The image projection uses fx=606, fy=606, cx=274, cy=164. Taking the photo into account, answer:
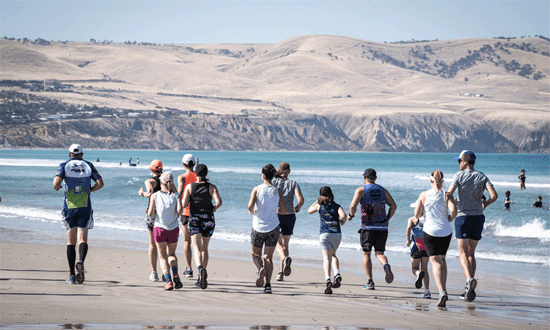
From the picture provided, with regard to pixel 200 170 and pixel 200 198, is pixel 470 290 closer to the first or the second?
pixel 200 198

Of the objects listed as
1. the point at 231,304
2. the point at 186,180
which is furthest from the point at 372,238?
the point at 186,180

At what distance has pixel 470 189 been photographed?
27.8 ft

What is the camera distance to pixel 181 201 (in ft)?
27.9

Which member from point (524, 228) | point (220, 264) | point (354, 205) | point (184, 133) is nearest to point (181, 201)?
point (354, 205)

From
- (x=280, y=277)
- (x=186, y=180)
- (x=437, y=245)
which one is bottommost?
(x=280, y=277)

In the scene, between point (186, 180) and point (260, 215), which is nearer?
point (260, 215)

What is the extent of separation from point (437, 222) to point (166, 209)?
11.8 ft

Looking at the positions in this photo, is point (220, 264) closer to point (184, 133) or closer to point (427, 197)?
point (427, 197)

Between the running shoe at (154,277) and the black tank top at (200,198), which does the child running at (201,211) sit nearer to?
the black tank top at (200,198)

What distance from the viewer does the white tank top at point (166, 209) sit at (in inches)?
321

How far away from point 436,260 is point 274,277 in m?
3.11

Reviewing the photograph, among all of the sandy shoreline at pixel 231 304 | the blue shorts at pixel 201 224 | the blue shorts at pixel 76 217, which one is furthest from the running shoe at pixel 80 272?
the blue shorts at pixel 201 224

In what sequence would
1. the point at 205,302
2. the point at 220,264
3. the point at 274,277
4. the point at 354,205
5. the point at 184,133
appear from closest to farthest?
the point at 205,302, the point at 354,205, the point at 274,277, the point at 220,264, the point at 184,133

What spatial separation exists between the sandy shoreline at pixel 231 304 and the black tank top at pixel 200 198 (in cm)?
112
